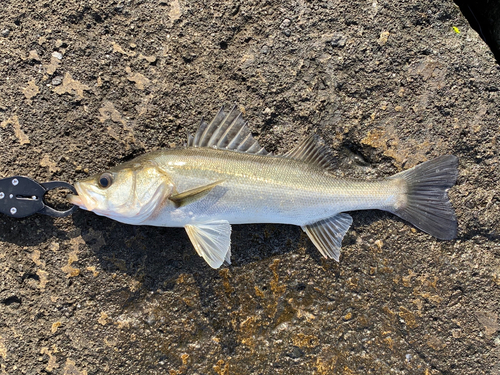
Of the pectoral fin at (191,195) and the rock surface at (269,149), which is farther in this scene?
the rock surface at (269,149)

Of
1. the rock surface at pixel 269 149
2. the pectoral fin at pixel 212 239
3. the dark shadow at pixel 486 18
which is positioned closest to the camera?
the pectoral fin at pixel 212 239

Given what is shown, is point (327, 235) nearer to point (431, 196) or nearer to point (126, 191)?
point (431, 196)

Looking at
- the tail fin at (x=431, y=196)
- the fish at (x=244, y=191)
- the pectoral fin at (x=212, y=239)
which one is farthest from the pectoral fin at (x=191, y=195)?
the tail fin at (x=431, y=196)

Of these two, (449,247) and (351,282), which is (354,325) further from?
Answer: (449,247)

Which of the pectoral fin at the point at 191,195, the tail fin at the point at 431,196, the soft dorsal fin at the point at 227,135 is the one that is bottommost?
the pectoral fin at the point at 191,195

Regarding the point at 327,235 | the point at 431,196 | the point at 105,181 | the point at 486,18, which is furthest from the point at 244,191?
the point at 486,18

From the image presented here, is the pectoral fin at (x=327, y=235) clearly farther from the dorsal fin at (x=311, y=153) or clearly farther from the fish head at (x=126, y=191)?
the fish head at (x=126, y=191)
